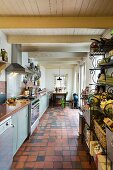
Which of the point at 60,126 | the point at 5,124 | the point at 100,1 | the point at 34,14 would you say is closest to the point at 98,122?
the point at 5,124

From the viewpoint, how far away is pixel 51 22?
2.76 meters

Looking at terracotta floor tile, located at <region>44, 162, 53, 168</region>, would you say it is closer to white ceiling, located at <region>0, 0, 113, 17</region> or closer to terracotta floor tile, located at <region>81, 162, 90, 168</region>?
terracotta floor tile, located at <region>81, 162, 90, 168</region>

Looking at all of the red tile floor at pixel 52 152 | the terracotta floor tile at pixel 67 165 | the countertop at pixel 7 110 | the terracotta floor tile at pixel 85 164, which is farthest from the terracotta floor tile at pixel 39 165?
the countertop at pixel 7 110

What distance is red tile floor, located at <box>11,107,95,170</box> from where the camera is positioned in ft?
9.52

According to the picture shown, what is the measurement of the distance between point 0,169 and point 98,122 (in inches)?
60.6

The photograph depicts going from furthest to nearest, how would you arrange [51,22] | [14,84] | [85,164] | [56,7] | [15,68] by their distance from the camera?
[14,84] → [15,68] → [85,164] → [51,22] → [56,7]

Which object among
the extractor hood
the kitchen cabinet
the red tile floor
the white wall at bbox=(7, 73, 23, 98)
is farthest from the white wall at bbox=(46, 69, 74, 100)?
the kitchen cabinet

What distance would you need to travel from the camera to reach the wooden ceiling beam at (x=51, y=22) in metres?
2.76

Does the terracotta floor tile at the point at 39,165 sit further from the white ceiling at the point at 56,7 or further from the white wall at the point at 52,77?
the white wall at the point at 52,77

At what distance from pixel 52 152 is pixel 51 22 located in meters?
2.36

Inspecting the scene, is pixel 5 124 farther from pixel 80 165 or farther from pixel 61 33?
pixel 61 33

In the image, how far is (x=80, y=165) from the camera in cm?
293

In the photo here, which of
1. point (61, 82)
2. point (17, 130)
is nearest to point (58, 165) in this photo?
point (17, 130)

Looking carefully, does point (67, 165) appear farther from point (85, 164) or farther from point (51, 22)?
point (51, 22)
